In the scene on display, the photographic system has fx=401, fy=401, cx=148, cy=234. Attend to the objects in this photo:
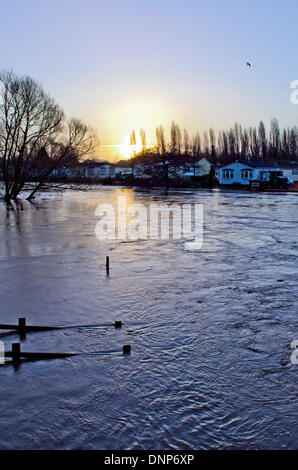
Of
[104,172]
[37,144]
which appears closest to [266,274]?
[37,144]

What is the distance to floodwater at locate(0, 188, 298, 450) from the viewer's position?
13.0 feet

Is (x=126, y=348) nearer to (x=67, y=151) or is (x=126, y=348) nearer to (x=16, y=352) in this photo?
(x=16, y=352)

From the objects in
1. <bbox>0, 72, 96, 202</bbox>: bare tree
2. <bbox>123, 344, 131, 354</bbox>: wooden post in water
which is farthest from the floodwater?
<bbox>0, 72, 96, 202</bbox>: bare tree

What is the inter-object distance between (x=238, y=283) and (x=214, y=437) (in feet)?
17.5

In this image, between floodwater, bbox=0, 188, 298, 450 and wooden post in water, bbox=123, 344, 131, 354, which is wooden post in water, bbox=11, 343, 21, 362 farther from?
wooden post in water, bbox=123, 344, 131, 354

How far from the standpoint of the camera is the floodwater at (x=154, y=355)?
3.96 metres

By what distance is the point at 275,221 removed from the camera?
2073cm

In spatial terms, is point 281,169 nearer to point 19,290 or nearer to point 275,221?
point 275,221

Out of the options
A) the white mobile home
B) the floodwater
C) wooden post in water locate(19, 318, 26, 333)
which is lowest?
the floodwater

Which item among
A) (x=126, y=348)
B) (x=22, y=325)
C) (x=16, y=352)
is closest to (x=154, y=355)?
(x=126, y=348)

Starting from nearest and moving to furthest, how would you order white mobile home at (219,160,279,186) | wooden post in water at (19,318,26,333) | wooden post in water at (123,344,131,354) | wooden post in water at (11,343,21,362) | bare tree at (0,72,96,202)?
wooden post in water at (11,343,21,362) → wooden post in water at (123,344,131,354) → wooden post in water at (19,318,26,333) → bare tree at (0,72,96,202) → white mobile home at (219,160,279,186)

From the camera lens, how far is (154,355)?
5.44 m

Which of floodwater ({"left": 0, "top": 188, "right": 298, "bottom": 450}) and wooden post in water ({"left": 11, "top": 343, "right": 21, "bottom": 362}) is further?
wooden post in water ({"left": 11, "top": 343, "right": 21, "bottom": 362})

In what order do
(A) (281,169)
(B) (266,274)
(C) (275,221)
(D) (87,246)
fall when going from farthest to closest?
(A) (281,169)
(C) (275,221)
(D) (87,246)
(B) (266,274)
